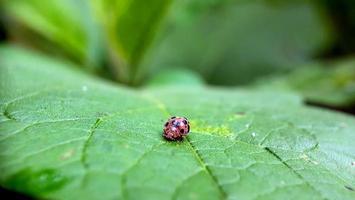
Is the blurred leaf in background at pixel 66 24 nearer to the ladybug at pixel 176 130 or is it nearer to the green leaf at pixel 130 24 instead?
the green leaf at pixel 130 24

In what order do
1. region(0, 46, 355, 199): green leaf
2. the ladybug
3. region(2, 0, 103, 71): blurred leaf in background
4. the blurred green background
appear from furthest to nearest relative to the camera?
region(2, 0, 103, 71): blurred leaf in background
the blurred green background
the ladybug
region(0, 46, 355, 199): green leaf

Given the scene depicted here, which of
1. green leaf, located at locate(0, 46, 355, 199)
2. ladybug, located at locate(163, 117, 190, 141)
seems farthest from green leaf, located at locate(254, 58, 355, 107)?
ladybug, located at locate(163, 117, 190, 141)

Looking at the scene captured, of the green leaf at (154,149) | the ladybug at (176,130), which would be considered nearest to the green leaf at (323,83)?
the green leaf at (154,149)

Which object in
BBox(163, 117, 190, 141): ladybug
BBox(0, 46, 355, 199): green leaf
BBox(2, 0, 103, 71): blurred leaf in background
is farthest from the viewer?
BBox(2, 0, 103, 71): blurred leaf in background

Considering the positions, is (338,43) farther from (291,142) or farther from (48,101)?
(48,101)

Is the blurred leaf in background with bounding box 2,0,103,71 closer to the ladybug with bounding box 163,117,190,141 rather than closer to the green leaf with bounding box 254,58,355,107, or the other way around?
the green leaf with bounding box 254,58,355,107

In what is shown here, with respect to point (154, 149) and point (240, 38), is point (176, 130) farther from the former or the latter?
point (240, 38)
